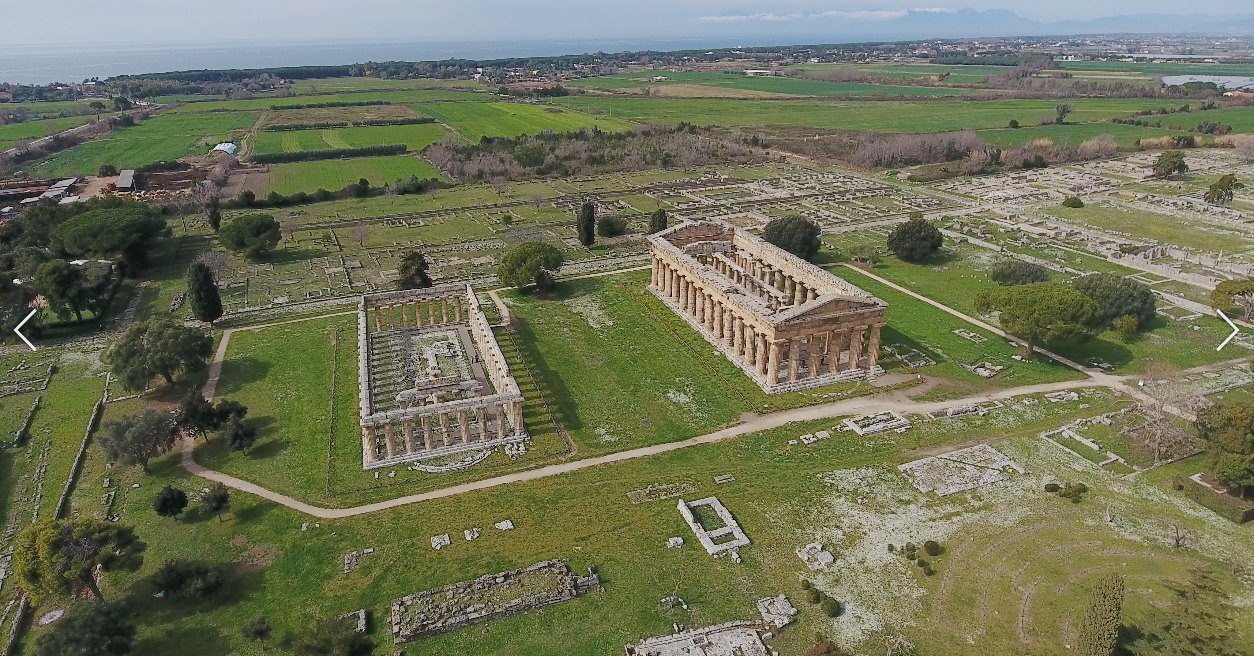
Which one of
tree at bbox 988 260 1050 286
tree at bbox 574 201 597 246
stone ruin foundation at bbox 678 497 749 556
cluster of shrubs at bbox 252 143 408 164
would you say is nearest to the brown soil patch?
stone ruin foundation at bbox 678 497 749 556

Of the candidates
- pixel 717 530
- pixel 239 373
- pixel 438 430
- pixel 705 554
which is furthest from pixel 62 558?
pixel 717 530

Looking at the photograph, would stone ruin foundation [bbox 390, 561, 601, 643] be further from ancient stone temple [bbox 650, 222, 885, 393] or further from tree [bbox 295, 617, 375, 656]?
ancient stone temple [bbox 650, 222, 885, 393]

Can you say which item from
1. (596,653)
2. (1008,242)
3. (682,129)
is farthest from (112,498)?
(682,129)

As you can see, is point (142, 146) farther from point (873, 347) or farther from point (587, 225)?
point (873, 347)

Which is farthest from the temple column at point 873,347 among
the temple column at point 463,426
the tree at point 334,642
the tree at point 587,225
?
the tree at point 587,225

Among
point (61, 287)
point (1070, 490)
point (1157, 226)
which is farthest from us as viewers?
point (1157, 226)
